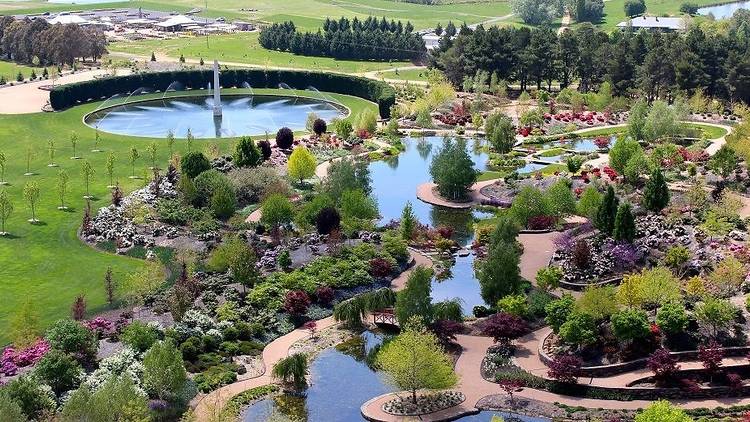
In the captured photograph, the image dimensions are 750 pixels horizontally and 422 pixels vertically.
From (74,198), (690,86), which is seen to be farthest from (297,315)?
(690,86)

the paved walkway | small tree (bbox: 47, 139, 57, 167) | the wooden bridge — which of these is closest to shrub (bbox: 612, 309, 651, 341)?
the wooden bridge

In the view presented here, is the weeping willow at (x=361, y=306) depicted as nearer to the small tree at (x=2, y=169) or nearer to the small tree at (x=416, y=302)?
the small tree at (x=416, y=302)

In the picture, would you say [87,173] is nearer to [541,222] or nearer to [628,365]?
[541,222]

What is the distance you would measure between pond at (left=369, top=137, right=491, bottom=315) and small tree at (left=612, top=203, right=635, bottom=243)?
9.99m

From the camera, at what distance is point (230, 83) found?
136m

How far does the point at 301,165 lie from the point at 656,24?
4432 inches

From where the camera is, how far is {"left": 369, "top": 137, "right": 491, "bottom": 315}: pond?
64.9 meters

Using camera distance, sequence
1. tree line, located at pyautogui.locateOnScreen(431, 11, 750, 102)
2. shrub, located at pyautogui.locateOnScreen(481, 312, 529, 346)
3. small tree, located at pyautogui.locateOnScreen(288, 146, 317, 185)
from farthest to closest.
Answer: tree line, located at pyautogui.locateOnScreen(431, 11, 750, 102), small tree, located at pyautogui.locateOnScreen(288, 146, 317, 185), shrub, located at pyautogui.locateOnScreen(481, 312, 529, 346)

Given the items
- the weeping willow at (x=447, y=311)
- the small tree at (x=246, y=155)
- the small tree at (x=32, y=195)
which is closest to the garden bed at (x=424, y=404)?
the weeping willow at (x=447, y=311)

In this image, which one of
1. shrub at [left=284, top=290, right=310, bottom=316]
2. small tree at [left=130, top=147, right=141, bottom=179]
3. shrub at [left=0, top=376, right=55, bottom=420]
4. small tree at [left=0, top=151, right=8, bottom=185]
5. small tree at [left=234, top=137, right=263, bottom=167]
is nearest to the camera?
shrub at [left=0, top=376, right=55, bottom=420]

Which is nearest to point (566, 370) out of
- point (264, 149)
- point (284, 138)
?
point (264, 149)

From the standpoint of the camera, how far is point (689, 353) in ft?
169

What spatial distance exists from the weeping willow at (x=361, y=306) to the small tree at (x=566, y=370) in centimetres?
1232

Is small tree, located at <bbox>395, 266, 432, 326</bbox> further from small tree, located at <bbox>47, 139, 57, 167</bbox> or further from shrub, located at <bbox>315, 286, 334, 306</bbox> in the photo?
small tree, located at <bbox>47, 139, 57, 167</bbox>
